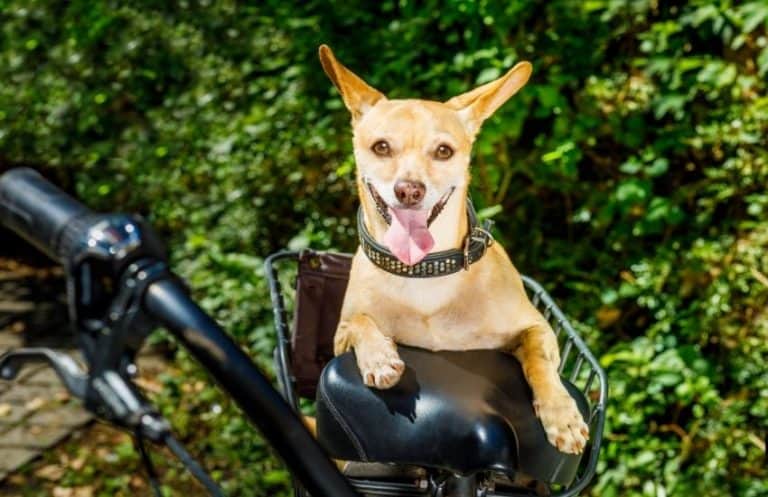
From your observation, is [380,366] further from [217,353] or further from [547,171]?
[547,171]

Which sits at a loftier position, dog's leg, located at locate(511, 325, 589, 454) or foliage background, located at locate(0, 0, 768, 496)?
dog's leg, located at locate(511, 325, 589, 454)

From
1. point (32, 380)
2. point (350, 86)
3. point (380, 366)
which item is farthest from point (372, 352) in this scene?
point (32, 380)

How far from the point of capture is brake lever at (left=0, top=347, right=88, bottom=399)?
3.16ft

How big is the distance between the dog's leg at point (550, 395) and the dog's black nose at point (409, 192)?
1.35ft

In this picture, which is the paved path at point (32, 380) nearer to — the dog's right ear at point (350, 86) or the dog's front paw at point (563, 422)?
the dog's right ear at point (350, 86)

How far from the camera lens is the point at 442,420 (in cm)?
168

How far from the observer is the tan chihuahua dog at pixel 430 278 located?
2025mm

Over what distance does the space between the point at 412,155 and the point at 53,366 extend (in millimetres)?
1376

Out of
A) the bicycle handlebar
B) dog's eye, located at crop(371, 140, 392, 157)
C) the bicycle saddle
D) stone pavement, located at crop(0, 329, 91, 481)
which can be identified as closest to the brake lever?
the bicycle handlebar

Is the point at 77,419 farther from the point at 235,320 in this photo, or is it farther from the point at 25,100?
the point at 25,100

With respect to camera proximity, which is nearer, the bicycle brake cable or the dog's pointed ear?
the bicycle brake cable

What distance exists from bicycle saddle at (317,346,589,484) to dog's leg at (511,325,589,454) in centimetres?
2

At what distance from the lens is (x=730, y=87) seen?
Result: 14.2ft

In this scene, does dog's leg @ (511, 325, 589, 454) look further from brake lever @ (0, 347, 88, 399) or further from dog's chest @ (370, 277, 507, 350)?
brake lever @ (0, 347, 88, 399)
